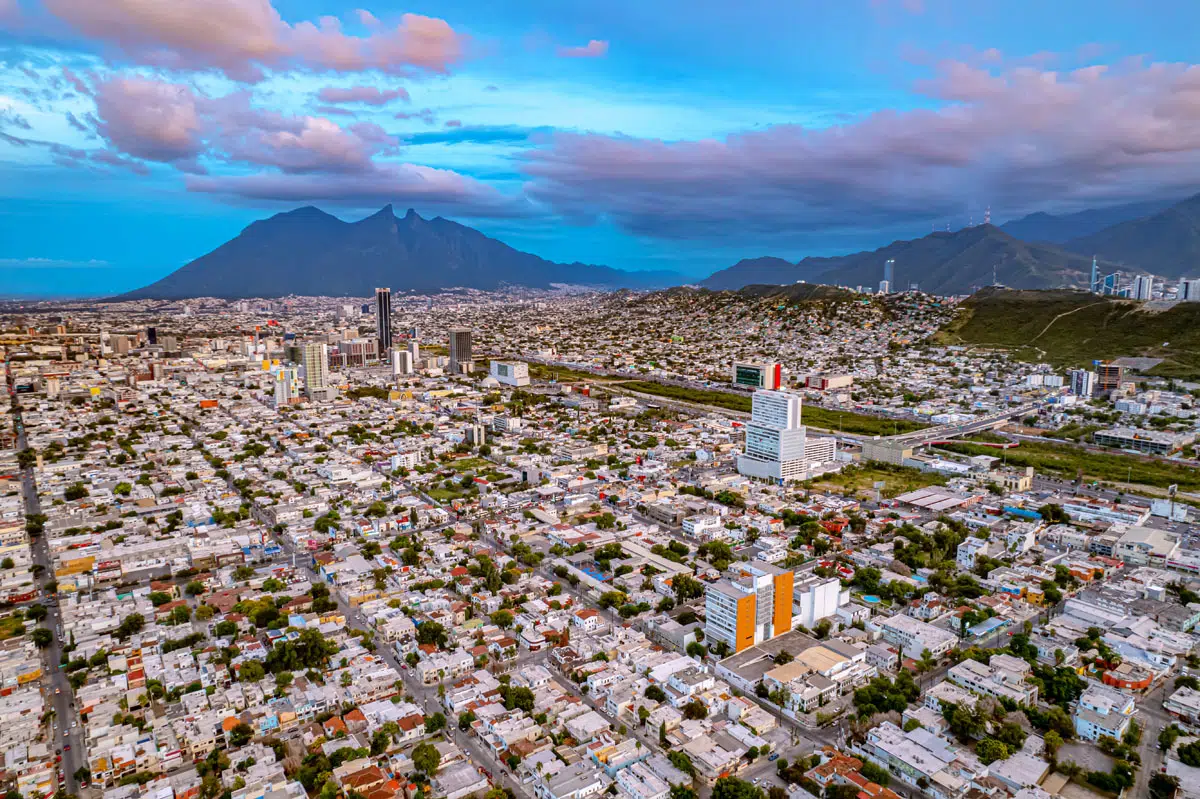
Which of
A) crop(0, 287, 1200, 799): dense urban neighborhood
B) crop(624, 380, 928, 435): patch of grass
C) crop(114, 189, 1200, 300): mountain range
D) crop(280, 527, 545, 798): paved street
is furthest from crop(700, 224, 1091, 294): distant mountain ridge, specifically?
crop(280, 527, 545, 798): paved street

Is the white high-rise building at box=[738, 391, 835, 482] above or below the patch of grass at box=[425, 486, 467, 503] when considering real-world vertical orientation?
above

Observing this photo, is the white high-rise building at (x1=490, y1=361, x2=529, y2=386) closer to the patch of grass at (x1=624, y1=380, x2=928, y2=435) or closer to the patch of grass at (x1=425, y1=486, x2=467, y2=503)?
the patch of grass at (x1=624, y1=380, x2=928, y2=435)

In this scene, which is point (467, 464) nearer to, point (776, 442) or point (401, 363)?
point (776, 442)

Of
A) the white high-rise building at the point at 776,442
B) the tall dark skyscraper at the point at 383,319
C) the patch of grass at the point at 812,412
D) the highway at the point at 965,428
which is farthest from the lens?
the tall dark skyscraper at the point at 383,319

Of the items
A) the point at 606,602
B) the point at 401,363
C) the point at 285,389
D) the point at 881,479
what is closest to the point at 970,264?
the point at 401,363

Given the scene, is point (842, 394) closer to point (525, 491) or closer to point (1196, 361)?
point (1196, 361)

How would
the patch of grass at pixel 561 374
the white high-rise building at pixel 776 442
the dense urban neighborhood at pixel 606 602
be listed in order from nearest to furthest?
1. the dense urban neighborhood at pixel 606 602
2. the white high-rise building at pixel 776 442
3. the patch of grass at pixel 561 374

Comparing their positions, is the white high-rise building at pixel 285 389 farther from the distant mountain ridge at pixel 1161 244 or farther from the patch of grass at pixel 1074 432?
the distant mountain ridge at pixel 1161 244

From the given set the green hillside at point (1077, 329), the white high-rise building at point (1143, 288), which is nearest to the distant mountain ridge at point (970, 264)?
the white high-rise building at point (1143, 288)

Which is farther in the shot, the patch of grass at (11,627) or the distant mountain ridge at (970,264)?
the distant mountain ridge at (970,264)
